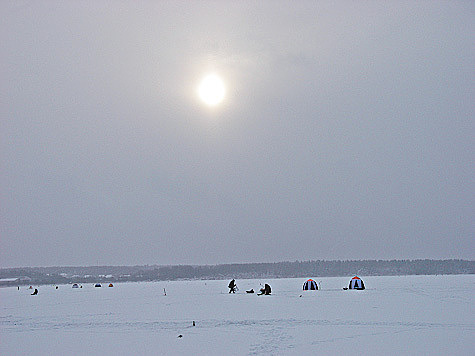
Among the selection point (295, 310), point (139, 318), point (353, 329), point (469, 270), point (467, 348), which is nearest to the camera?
point (467, 348)

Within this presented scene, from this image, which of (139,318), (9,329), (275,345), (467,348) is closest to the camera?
(467,348)

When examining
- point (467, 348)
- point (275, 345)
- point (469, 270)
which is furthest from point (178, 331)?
point (469, 270)

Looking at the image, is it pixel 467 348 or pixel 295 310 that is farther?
pixel 295 310

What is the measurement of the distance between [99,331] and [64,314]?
30.9ft

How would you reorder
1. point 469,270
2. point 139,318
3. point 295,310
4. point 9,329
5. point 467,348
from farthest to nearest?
1. point 469,270
2. point 295,310
3. point 139,318
4. point 9,329
5. point 467,348

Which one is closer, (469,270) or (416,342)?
(416,342)

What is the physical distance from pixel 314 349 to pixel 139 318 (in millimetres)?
12054

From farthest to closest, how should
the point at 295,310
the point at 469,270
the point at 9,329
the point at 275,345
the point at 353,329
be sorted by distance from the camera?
the point at 469,270
the point at 295,310
the point at 9,329
the point at 353,329
the point at 275,345

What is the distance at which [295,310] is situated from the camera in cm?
2717

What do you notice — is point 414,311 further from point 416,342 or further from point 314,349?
point 314,349

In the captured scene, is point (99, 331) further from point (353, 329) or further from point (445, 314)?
point (445, 314)

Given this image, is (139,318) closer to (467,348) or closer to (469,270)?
(467,348)

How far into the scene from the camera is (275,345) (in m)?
15.8

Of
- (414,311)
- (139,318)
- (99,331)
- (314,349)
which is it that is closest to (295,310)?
(414,311)
